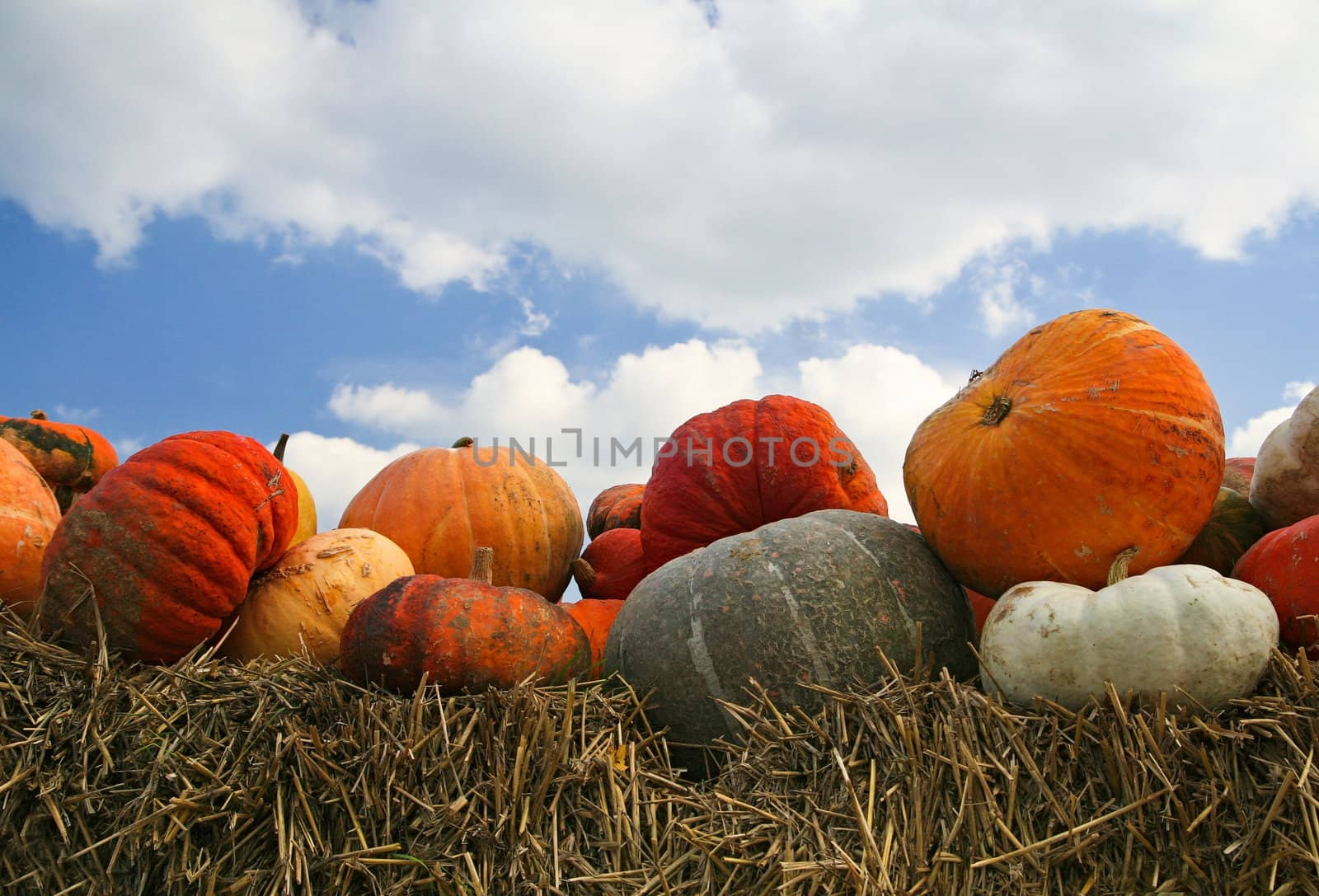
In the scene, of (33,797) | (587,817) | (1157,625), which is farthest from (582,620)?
(1157,625)

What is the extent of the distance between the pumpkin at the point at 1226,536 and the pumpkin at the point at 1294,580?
491 millimetres

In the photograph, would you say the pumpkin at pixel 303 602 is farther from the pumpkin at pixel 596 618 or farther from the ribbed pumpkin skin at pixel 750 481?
the ribbed pumpkin skin at pixel 750 481

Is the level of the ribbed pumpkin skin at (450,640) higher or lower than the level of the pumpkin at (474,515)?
lower

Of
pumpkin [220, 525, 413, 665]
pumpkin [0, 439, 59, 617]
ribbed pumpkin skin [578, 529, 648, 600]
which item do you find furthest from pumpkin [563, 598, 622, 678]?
pumpkin [0, 439, 59, 617]

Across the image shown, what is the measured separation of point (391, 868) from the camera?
8.42 feet

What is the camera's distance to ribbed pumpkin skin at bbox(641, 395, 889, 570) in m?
4.32

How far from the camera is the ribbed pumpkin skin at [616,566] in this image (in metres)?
5.00

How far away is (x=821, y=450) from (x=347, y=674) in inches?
91.4

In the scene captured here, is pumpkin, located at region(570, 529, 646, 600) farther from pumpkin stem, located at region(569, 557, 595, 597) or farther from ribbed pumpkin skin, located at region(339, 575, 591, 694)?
ribbed pumpkin skin, located at region(339, 575, 591, 694)

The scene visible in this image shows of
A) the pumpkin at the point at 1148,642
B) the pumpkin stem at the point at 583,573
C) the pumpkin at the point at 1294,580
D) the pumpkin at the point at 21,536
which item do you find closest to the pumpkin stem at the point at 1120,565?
the pumpkin at the point at 1148,642

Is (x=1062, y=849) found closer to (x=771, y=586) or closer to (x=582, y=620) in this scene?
(x=771, y=586)

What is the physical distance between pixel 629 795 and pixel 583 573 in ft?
7.76

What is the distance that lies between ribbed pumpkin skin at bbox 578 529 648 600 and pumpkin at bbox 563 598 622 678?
54cm

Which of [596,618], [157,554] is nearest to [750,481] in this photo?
[596,618]
